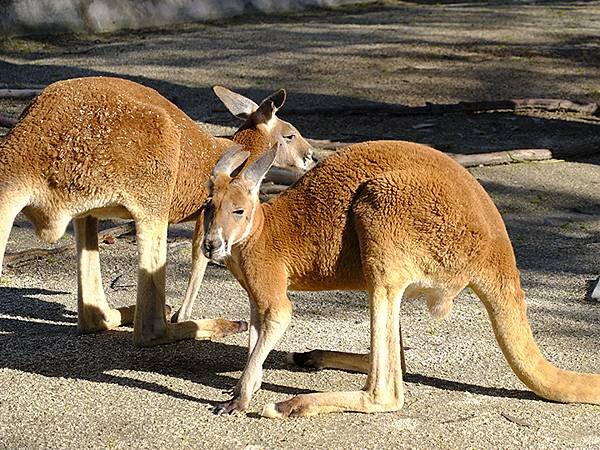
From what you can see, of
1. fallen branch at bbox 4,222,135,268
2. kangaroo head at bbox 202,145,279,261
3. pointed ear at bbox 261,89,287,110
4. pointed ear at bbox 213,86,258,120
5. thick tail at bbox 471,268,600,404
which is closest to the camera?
kangaroo head at bbox 202,145,279,261

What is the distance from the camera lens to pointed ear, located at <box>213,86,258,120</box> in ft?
16.5

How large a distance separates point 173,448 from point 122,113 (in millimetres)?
1368

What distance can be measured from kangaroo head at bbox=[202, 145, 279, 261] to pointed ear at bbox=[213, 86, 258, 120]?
1209mm

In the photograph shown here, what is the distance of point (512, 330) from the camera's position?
389cm

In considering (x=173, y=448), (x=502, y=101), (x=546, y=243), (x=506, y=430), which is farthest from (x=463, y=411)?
(x=502, y=101)

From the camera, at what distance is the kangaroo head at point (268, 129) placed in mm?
4914

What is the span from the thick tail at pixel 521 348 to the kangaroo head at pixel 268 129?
141 centimetres

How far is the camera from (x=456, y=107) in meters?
8.99

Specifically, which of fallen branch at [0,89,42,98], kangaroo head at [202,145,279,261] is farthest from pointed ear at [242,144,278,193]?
fallen branch at [0,89,42,98]

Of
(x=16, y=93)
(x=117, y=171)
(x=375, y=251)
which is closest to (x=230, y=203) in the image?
(x=375, y=251)

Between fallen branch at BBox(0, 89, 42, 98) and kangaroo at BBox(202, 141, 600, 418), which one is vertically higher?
kangaroo at BBox(202, 141, 600, 418)

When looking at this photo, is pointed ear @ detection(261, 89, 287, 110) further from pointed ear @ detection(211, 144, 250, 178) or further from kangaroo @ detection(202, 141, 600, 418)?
pointed ear @ detection(211, 144, 250, 178)

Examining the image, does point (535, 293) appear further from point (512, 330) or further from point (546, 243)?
point (512, 330)

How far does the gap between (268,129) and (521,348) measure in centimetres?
164
